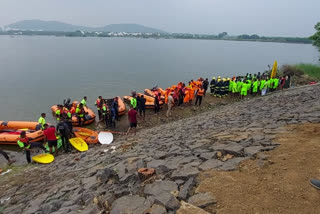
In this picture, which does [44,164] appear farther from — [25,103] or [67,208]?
[25,103]

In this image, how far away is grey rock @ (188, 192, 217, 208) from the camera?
147 inches

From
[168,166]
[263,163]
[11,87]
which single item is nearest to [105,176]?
[168,166]

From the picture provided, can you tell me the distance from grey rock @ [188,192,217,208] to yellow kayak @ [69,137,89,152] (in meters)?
8.27

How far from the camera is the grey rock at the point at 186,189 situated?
13.1ft

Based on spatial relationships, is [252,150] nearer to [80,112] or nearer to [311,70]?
[80,112]

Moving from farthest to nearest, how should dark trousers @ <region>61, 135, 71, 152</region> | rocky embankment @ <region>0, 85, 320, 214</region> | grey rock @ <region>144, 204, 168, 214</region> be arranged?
1. dark trousers @ <region>61, 135, 71, 152</region>
2. rocky embankment @ <region>0, 85, 320, 214</region>
3. grey rock @ <region>144, 204, 168, 214</region>

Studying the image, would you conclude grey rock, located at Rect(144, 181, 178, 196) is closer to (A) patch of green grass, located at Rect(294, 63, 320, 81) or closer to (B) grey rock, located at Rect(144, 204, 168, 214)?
(B) grey rock, located at Rect(144, 204, 168, 214)

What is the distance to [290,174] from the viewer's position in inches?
166

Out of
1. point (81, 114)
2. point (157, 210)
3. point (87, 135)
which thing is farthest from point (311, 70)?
point (157, 210)

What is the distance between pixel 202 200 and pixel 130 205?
1260mm

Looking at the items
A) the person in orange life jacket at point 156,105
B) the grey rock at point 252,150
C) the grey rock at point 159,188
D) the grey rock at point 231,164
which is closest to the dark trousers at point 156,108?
the person in orange life jacket at point 156,105

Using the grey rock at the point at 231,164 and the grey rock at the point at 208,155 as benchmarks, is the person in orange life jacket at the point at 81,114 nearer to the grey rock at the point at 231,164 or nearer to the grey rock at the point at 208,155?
the grey rock at the point at 208,155

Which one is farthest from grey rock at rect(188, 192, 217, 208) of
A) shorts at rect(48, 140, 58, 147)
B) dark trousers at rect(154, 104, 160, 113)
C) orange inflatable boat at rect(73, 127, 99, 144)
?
dark trousers at rect(154, 104, 160, 113)

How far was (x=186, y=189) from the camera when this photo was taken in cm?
415
